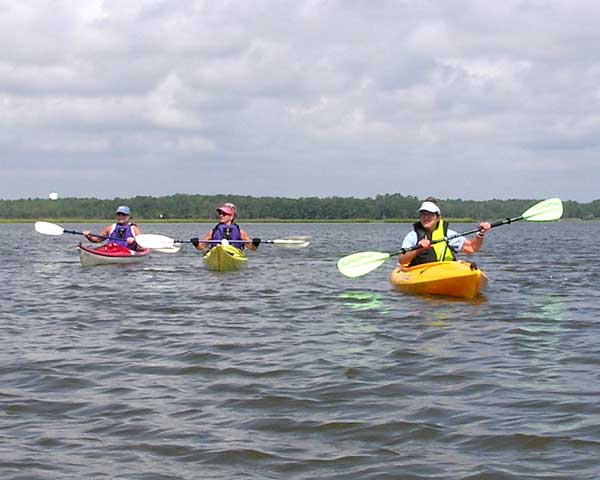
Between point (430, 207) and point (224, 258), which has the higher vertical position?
point (430, 207)

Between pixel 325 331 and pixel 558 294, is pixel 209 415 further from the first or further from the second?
pixel 558 294

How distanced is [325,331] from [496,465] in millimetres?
4548

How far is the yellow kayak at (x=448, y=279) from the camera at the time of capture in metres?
11.3

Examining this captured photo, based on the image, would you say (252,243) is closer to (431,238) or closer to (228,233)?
(228,233)

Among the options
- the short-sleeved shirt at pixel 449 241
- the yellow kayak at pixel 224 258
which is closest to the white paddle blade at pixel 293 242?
the yellow kayak at pixel 224 258

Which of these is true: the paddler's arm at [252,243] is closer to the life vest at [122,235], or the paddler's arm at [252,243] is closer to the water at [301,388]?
the life vest at [122,235]

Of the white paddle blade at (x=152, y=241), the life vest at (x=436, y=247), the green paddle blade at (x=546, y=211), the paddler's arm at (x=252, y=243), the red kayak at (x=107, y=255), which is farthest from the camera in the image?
the red kayak at (x=107, y=255)

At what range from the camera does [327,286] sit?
14352 millimetres

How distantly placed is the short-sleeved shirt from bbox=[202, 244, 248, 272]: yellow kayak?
17.9 feet

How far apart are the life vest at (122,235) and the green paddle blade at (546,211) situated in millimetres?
9225

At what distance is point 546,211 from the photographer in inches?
525

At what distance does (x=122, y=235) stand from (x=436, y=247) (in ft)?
30.0

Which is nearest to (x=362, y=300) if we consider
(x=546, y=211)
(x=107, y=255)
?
(x=546, y=211)

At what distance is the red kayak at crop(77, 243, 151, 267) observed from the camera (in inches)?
727
